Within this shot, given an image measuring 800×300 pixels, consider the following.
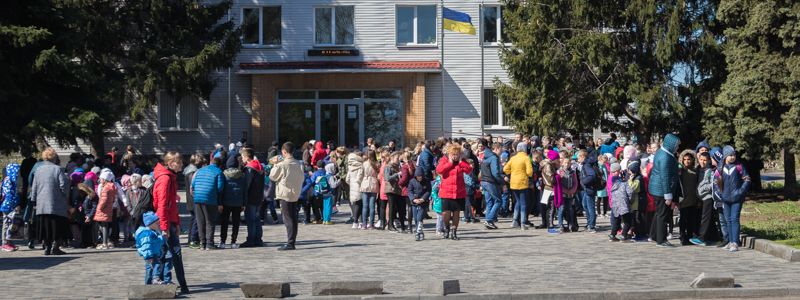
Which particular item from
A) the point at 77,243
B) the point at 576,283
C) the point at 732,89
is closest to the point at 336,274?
the point at 576,283

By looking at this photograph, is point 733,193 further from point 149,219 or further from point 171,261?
point 149,219

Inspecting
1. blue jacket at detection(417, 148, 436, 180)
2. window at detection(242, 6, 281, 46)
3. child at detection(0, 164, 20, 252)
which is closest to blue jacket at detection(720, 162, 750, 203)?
blue jacket at detection(417, 148, 436, 180)

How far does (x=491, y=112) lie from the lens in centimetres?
4541

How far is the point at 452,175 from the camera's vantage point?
21.3 meters

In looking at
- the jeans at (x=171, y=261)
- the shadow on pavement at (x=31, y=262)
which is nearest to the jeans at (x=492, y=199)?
the shadow on pavement at (x=31, y=262)

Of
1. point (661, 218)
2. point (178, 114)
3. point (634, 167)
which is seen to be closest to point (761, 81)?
point (634, 167)

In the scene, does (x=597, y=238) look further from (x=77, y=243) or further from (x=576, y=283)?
(x=77, y=243)

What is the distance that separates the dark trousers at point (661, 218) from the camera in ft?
65.9

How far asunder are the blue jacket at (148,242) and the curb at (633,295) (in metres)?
1.88

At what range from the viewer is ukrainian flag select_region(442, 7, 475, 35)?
41531 mm

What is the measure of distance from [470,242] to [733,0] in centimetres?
1367

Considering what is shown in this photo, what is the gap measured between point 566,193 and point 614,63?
13.2 m

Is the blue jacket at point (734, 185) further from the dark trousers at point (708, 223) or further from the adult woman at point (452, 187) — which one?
the adult woman at point (452, 187)

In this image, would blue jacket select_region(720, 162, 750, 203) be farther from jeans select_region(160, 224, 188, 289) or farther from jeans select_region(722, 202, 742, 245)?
jeans select_region(160, 224, 188, 289)
